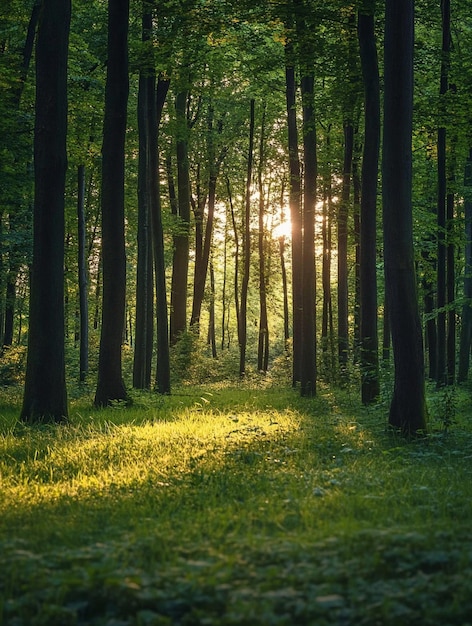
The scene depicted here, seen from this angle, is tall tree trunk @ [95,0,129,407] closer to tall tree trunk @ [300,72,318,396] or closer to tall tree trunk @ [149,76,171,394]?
tall tree trunk @ [149,76,171,394]

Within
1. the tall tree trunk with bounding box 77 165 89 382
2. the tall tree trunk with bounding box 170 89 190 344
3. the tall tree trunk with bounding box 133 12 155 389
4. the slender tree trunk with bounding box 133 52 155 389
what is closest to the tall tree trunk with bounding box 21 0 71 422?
the tall tree trunk with bounding box 133 12 155 389

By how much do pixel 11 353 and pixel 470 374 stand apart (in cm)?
1929

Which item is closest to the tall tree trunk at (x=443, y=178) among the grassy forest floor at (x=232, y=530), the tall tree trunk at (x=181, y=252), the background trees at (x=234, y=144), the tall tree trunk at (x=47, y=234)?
the background trees at (x=234, y=144)

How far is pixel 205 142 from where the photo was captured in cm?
3275

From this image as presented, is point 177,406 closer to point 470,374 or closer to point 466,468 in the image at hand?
point 466,468

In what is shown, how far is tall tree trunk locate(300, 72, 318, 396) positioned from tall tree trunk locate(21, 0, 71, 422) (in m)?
8.10

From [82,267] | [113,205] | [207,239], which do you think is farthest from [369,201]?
[207,239]

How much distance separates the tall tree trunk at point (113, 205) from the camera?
1399 cm

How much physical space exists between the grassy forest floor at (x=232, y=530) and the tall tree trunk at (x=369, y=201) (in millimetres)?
4859

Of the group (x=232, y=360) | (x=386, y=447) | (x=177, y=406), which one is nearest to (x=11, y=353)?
(x=177, y=406)

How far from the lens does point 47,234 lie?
11.2 m

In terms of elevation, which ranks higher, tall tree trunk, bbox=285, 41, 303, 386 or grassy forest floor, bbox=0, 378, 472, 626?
tall tree trunk, bbox=285, 41, 303, 386

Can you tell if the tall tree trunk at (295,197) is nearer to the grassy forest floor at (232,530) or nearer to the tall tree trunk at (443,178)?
→ the tall tree trunk at (443,178)

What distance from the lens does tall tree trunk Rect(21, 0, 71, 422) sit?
36.9ft
